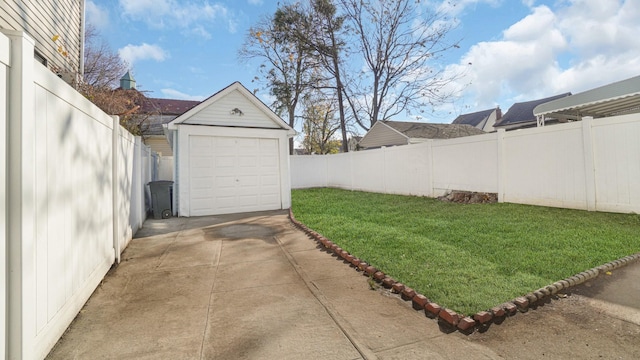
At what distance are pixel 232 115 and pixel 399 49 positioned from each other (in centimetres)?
1371

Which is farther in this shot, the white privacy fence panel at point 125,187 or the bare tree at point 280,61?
the bare tree at point 280,61

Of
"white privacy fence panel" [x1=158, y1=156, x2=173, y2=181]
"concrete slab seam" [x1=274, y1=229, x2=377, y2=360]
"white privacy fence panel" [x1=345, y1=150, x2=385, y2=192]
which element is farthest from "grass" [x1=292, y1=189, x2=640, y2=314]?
"white privacy fence panel" [x1=158, y1=156, x2=173, y2=181]

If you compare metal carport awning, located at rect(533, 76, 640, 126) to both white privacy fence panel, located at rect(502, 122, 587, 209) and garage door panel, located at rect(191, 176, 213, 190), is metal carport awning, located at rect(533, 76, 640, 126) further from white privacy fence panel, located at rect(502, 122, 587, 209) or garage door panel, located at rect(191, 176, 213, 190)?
garage door panel, located at rect(191, 176, 213, 190)

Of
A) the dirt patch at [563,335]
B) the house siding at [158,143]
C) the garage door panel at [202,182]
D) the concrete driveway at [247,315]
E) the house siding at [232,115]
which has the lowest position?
the dirt patch at [563,335]

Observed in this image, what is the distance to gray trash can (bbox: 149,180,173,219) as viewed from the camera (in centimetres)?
818

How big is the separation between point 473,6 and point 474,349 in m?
15.3

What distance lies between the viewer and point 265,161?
9.78 meters

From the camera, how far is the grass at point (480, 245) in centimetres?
320

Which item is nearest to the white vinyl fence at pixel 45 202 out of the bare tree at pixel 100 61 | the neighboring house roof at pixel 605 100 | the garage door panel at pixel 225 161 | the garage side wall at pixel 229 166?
the garage side wall at pixel 229 166

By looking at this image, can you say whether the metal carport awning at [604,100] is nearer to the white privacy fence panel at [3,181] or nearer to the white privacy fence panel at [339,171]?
the white privacy fence panel at [339,171]

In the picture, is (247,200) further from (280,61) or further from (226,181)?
(280,61)

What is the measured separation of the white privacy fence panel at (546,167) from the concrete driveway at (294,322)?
12.4 feet

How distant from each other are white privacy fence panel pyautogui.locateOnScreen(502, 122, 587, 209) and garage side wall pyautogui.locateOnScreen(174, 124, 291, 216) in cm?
675

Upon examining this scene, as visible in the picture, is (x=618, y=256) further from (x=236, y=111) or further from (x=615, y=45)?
(x=615, y=45)
